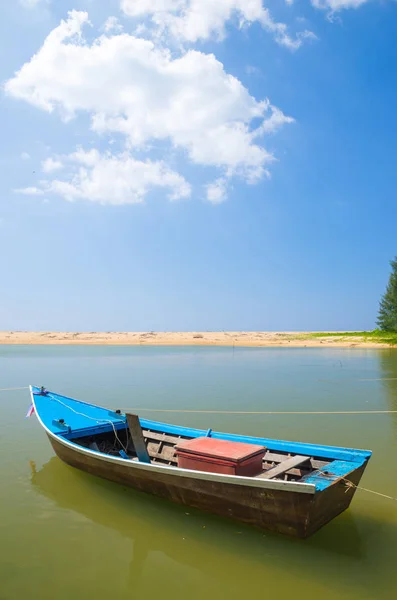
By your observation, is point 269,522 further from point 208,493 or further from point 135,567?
point 135,567

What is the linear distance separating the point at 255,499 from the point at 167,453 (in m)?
3.27

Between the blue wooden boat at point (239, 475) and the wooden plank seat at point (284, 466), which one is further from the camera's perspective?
the wooden plank seat at point (284, 466)

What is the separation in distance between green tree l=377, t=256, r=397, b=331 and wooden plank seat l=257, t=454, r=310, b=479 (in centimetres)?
5175

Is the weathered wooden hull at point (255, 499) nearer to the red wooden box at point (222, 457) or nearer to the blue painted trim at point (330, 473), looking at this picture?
the blue painted trim at point (330, 473)

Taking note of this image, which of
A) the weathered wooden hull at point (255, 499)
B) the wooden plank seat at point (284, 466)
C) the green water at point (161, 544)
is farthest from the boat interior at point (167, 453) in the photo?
the green water at point (161, 544)

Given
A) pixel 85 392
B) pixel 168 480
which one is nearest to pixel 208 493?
pixel 168 480

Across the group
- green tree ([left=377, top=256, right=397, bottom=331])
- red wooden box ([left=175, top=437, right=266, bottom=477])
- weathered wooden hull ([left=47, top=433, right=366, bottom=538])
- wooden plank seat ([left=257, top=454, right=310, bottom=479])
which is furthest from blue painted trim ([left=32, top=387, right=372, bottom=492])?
green tree ([left=377, top=256, right=397, bottom=331])

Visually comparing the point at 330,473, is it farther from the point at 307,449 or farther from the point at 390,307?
the point at 390,307

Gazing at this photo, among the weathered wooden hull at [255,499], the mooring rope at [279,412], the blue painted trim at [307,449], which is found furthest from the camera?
the mooring rope at [279,412]

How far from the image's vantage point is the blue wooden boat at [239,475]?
563 centimetres

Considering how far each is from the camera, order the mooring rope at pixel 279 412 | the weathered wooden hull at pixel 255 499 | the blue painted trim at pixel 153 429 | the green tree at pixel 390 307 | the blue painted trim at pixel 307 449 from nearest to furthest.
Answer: the weathered wooden hull at pixel 255 499 → the blue painted trim at pixel 153 429 → the blue painted trim at pixel 307 449 → the mooring rope at pixel 279 412 → the green tree at pixel 390 307

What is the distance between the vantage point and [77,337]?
230 ft

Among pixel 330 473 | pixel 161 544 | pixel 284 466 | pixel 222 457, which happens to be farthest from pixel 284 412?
pixel 161 544

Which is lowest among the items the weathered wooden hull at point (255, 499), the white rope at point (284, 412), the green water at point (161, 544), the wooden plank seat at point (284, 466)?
the green water at point (161, 544)
